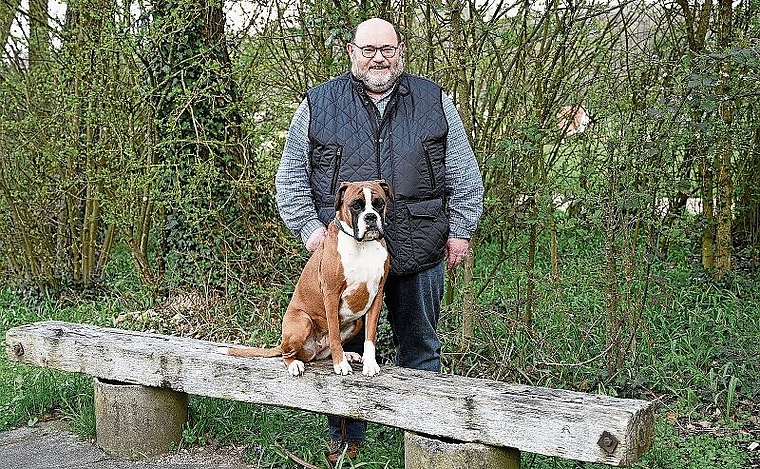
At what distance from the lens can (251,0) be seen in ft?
20.7

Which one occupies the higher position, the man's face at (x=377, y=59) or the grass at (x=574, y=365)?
the man's face at (x=377, y=59)

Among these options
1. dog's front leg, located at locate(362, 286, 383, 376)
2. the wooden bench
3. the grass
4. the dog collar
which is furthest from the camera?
the grass

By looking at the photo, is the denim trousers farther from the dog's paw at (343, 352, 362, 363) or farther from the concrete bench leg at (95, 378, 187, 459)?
the concrete bench leg at (95, 378, 187, 459)

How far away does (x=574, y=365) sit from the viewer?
17.2 feet

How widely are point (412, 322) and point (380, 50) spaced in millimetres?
1307

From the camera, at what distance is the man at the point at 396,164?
4102 mm

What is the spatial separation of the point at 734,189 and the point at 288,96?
138 inches

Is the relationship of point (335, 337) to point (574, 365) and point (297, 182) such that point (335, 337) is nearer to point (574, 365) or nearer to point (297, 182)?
point (297, 182)

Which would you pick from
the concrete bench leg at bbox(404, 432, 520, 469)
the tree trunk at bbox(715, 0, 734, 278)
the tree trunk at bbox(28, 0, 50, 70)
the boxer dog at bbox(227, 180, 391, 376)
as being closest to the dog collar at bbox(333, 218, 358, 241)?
the boxer dog at bbox(227, 180, 391, 376)

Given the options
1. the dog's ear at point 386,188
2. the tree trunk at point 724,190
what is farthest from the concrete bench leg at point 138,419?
the tree trunk at point 724,190

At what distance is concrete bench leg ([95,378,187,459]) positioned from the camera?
15.5ft

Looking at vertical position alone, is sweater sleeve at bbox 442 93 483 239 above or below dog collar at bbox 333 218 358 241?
above

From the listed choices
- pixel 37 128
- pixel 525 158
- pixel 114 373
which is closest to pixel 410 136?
pixel 525 158

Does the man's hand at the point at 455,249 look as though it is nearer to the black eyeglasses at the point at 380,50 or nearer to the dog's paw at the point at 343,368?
the dog's paw at the point at 343,368
